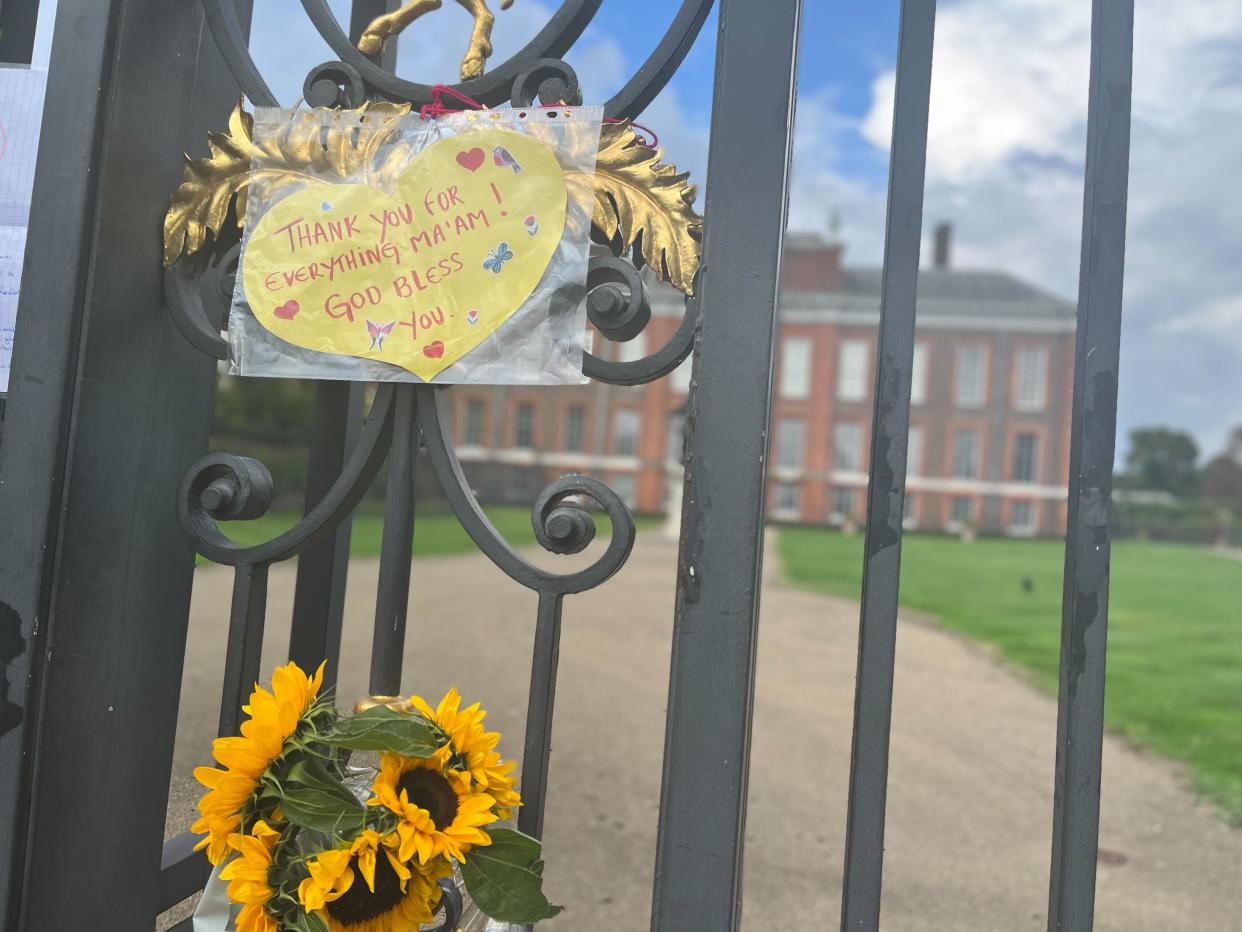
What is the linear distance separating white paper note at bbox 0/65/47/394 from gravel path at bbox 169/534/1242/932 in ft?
3.17

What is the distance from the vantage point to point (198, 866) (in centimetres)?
155

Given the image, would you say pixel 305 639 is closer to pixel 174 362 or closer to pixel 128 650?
pixel 128 650

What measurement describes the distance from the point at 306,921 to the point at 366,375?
0.68 meters

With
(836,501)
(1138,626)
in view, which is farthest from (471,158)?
(836,501)

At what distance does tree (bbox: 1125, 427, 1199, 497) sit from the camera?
161 ft

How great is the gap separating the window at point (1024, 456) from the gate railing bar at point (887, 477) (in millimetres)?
42577

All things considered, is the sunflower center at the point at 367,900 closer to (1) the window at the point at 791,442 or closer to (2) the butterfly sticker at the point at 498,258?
(2) the butterfly sticker at the point at 498,258

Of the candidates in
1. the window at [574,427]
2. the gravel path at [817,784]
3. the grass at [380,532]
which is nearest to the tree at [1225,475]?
the window at [574,427]

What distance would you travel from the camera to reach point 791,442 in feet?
131

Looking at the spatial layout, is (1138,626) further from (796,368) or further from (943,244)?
(943,244)

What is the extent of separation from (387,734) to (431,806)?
0.11m

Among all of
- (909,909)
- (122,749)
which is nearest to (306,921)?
(122,749)

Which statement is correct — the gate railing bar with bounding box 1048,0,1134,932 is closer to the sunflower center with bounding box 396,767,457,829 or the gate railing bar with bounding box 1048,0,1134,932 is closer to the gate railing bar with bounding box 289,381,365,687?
the sunflower center with bounding box 396,767,457,829

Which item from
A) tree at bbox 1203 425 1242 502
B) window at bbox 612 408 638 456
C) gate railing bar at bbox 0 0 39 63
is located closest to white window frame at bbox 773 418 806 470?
window at bbox 612 408 638 456
